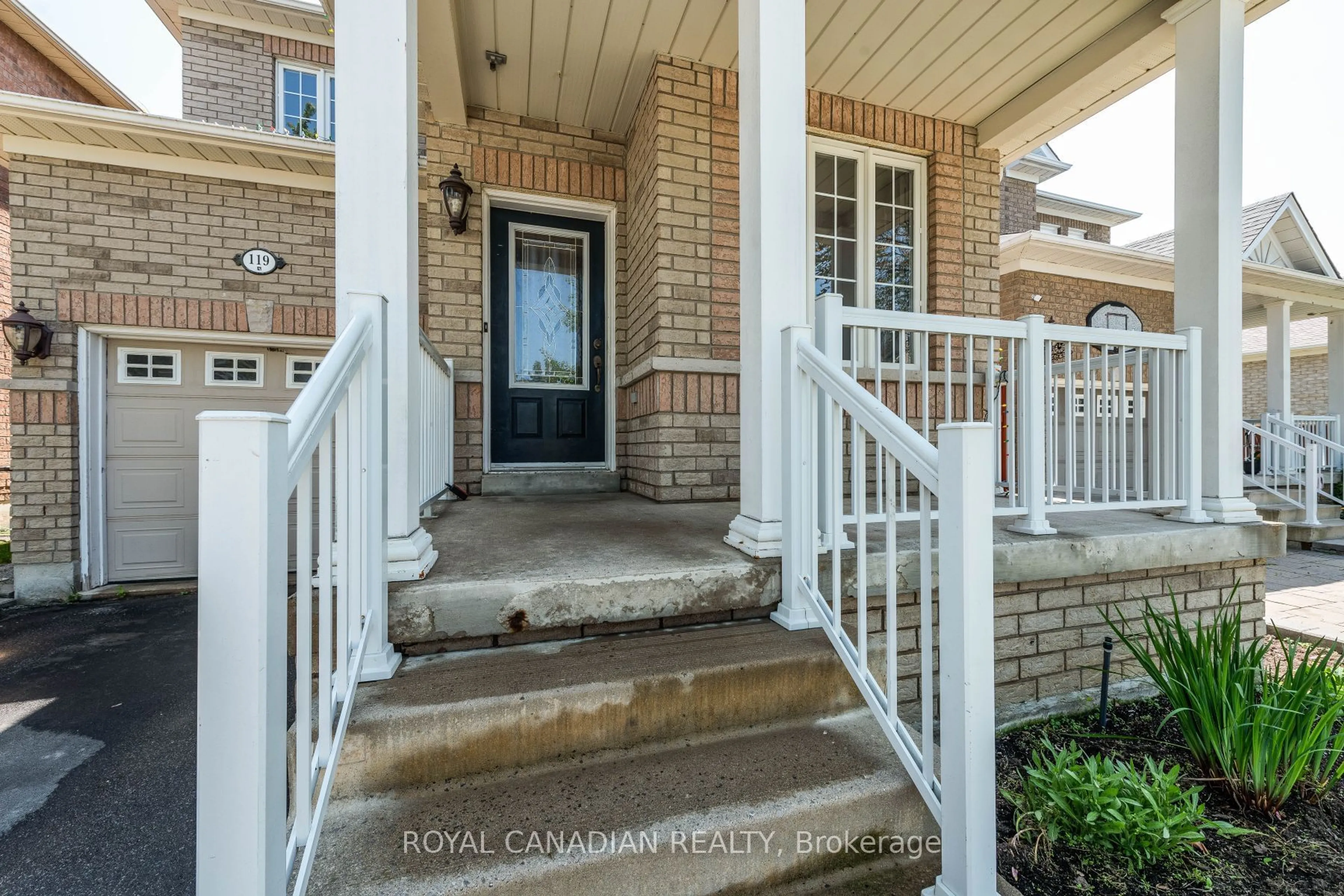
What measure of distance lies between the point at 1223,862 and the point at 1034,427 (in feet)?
4.48

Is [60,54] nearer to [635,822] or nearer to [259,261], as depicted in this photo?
[259,261]

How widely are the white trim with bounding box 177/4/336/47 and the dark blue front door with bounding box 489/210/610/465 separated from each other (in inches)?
156

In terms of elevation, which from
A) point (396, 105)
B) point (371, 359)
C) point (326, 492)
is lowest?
point (326, 492)

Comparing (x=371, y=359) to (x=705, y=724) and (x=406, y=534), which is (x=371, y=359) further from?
(x=705, y=724)

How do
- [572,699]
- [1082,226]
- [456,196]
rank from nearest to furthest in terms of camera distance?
[572,699] < [456,196] < [1082,226]

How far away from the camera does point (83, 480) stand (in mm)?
4152

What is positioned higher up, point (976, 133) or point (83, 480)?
point (976, 133)

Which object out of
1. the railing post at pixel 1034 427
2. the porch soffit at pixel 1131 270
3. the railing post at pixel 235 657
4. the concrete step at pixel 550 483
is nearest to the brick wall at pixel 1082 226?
the porch soffit at pixel 1131 270

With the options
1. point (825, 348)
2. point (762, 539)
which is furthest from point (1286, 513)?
point (762, 539)

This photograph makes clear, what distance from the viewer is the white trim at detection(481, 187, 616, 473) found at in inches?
150

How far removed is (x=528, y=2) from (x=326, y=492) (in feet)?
9.69

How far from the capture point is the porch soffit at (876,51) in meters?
3.01

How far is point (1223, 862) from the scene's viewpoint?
1.42 meters

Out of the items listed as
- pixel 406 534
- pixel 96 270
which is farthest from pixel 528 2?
pixel 96 270
